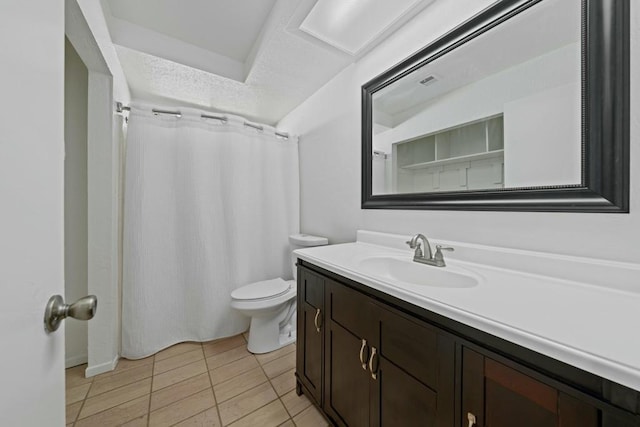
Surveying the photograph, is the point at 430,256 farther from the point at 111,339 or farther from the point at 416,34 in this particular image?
the point at 111,339

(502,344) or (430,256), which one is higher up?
(430,256)

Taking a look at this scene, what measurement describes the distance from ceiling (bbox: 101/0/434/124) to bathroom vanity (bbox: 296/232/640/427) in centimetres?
136

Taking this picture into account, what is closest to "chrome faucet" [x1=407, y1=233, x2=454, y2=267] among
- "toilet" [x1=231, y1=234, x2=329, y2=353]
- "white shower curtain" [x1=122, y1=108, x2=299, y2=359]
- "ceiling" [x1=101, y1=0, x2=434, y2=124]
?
"toilet" [x1=231, y1=234, x2=329, y2=353]

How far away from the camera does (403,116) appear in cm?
141

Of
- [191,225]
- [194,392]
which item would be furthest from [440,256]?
[191,225]

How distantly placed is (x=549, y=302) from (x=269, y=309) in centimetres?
154

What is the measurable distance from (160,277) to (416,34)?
2.32 metres

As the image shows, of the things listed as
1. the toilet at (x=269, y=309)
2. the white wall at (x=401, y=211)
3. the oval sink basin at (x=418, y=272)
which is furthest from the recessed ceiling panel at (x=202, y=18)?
the oval sink basin at (x=418, y=272)

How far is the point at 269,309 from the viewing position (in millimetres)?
1734

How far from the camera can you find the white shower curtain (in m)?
1.71

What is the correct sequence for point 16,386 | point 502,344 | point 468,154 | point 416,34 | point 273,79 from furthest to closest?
1. point 273,79
2. point 416,34
3. point 468,154
4. point 502,344
5. point 16,386

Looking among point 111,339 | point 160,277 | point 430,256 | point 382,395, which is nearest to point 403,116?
point 430,256

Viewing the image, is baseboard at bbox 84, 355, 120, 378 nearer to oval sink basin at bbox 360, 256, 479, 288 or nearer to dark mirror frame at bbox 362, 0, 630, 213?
oval sink basin at bbox 360, 256, 479, 288

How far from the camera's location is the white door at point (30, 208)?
37 centimetres
